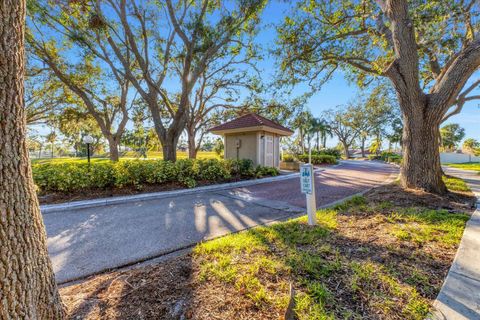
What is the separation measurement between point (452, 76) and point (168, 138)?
9426 mm

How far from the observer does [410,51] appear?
5145mm

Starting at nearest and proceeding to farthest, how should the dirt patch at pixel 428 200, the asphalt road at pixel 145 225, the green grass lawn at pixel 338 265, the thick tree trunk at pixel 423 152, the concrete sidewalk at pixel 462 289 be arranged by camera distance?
the concrete sidewalk at pixel 462 289 → the green grass lawn at pixel 338 265 → the asphalt road at pixel 145 225 → the dirt patch at pixel 428 200 → the thick tree trunk at pixel 423 152

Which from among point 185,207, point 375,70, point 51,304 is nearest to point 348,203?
point 185,207

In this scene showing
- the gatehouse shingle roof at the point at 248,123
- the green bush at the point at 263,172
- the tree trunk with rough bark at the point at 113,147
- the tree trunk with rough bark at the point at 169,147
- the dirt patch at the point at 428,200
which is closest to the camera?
the dirt patch at the point at 428,200

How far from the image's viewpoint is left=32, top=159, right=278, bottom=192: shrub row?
19.6 feet

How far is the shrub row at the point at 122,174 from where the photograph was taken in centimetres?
597

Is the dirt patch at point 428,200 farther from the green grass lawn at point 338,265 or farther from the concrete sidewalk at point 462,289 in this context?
the concrete sidewalk at point 462,289

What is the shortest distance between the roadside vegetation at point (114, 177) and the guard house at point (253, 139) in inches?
164

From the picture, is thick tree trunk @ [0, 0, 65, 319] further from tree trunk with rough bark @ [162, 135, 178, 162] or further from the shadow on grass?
tree trunk with rough bark @ [162, 135, 178, 162]

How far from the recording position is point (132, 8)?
328 inches

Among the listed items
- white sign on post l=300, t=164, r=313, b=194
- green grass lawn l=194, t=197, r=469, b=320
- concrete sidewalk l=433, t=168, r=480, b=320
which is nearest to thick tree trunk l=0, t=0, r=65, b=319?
green grass lawn l=194, t=197, r=469, b=320

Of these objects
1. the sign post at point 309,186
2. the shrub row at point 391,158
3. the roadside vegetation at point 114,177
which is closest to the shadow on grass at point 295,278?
the sign post at point 309,186

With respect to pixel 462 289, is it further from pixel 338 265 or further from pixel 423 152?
pixel 423 152

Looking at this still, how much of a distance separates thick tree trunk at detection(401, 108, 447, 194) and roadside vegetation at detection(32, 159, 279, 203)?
6.38 metres
